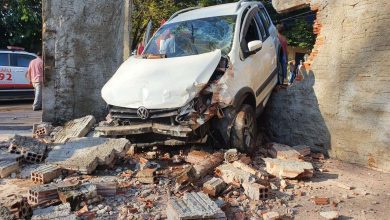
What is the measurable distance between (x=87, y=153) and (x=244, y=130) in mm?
2257

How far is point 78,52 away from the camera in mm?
8422

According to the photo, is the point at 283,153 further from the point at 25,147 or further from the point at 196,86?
the point at 25,147

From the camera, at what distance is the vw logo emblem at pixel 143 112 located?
18.7 feet

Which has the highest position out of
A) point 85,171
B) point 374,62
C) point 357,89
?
point 374,62

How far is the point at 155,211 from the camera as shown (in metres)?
4.39

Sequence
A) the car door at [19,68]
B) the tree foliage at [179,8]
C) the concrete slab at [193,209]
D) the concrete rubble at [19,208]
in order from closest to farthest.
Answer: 1. the concrete slab at [193,209]
2. the concrete rubble at [19,208]
3. the car door at [19,68]
4. the tree foliage at [179,8]

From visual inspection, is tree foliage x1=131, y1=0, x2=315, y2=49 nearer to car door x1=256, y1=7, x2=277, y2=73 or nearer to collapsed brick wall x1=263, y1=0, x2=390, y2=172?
car door x1=256, y1=7, x2=277, y2=73

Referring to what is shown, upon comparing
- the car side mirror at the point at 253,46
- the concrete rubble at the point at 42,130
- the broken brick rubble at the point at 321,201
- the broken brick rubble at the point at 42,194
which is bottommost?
the concrete rubble at the point at 42,130

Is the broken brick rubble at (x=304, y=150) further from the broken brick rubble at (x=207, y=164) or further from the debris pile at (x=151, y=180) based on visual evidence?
the broken brick rubble at (x=207, y=164)

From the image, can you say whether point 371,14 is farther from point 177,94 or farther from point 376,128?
point 177,94

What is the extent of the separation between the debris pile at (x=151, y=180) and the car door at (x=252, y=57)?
1.13 meters

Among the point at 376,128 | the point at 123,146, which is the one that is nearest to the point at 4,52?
the point at 123,146

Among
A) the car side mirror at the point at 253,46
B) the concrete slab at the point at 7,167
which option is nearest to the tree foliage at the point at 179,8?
the car side mirror at the point at 253,46

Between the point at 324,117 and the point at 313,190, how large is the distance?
1755 millimetres
